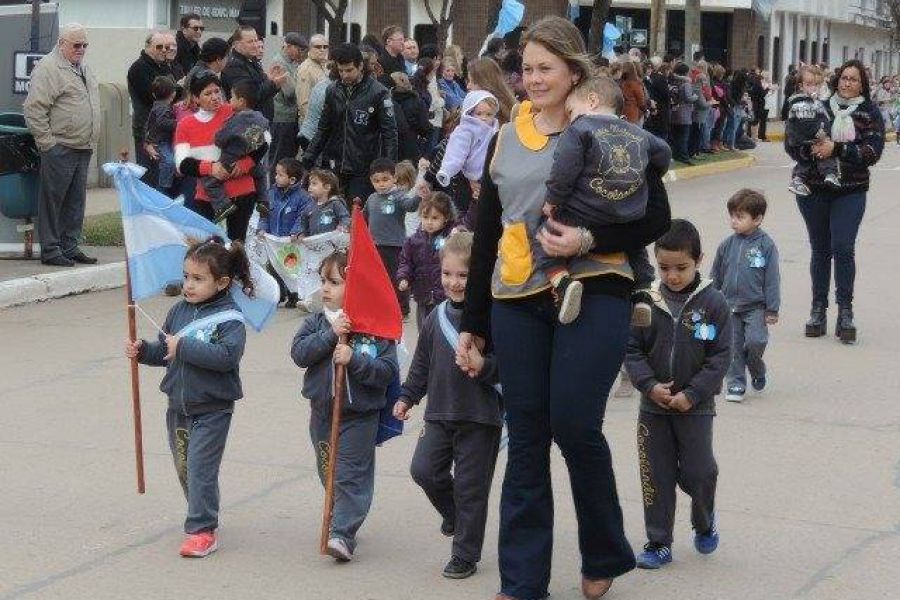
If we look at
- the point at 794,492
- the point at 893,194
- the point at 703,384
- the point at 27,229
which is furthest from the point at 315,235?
the point at 893,194

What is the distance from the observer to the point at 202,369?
6.10 meters

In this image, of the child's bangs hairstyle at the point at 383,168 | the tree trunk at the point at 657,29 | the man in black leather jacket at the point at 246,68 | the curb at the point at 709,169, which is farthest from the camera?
the tree trunk at the point at 657,29

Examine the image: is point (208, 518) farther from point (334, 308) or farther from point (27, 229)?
point (27, 229)

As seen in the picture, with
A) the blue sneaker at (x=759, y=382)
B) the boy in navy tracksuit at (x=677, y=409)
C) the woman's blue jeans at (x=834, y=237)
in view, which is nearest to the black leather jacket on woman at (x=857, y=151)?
the woman's blue jeans at (x=834, y=237)

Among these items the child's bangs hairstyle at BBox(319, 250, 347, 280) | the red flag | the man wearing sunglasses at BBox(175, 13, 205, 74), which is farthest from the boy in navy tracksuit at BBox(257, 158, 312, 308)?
the red flag

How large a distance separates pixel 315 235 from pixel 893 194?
43.2 feet

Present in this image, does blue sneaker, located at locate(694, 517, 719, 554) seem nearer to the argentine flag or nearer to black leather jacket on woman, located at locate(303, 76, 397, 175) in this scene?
the argentine flag

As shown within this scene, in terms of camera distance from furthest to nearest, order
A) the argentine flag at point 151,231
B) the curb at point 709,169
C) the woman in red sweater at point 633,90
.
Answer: the curb at point 709,169
the woman in red sweater at point 633,90
the argentine flag at point 151,231

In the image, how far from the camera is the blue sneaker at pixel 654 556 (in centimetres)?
597

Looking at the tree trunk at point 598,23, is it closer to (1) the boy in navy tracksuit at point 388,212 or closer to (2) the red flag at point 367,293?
(1) the boy in navy tracksuit at point 388,212

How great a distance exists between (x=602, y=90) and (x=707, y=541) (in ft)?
6.02

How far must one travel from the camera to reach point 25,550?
Result: 621 centimetres

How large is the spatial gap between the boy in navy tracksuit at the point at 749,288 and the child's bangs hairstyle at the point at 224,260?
140 inches

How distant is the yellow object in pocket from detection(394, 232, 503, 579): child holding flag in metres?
0.54
